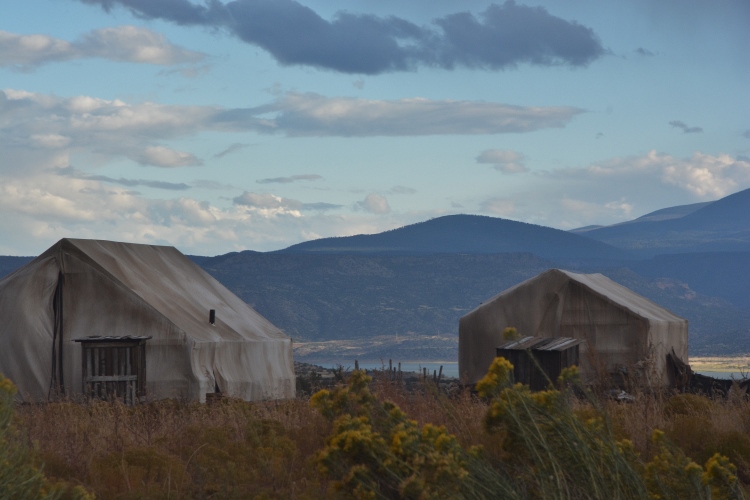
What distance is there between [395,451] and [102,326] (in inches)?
520

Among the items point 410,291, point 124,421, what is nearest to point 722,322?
point 410,291

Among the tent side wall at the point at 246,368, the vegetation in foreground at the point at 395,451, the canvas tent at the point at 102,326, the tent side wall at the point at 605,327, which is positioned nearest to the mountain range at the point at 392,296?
the tent side wall at the point at 246,368

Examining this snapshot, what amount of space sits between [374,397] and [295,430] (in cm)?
522

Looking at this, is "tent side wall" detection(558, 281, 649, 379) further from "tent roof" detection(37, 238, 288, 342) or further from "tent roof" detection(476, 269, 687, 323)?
"tent roof" detection(37, 238, 288, 342)

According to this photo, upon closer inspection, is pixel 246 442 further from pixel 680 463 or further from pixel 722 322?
pixel 722 322

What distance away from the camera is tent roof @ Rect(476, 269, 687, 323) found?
18.9 metres

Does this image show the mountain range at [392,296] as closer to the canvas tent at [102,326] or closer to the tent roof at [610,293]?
the tent roof at [610,293]

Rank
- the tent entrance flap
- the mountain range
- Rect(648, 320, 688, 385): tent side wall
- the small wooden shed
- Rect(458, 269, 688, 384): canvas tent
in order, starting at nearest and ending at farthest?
1. the small wooden shed
2. the tent entrance flap
3. Rect(458, 269, 688, 384): canvas tent
4. Rect(648, 320, 688, 385): tent side wall
5. the mountain range

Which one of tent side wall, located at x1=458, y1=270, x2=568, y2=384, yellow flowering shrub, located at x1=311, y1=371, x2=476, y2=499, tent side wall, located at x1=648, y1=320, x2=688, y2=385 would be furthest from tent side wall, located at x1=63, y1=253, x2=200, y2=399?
yellow flowering shrub, located at x1=311, y1=371, x2=476, y2=499

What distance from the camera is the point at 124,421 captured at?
423 inches

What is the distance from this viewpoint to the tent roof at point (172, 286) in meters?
16.8

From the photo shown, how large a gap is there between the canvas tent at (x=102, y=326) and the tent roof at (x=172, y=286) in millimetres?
32

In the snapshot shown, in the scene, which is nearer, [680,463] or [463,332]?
[680,463]

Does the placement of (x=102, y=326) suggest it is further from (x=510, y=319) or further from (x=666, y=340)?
(x=666, y=340)
